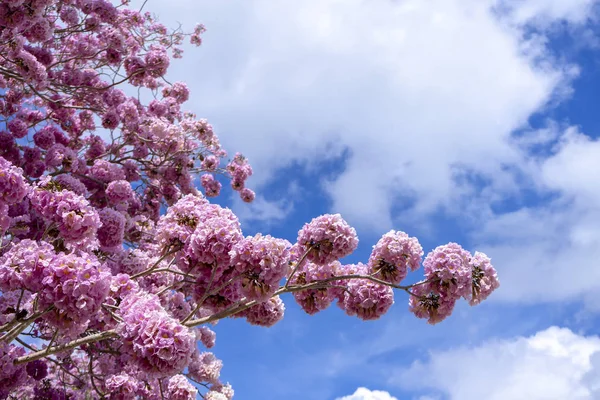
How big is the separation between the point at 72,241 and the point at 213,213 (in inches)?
47.3

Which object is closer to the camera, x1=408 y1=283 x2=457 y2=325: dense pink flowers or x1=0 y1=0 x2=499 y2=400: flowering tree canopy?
x1=0 y1=0 x2=499 y2=400: flowering tree canopy

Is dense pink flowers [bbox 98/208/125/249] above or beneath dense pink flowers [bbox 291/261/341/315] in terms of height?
above

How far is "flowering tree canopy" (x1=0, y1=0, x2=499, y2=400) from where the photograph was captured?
14.0 feet

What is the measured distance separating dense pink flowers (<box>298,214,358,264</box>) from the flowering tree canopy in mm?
14

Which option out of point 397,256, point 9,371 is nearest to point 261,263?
point 397,256

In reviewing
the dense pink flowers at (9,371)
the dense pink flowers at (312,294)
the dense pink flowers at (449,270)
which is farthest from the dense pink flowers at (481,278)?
the dense pink flowers at (9,371)

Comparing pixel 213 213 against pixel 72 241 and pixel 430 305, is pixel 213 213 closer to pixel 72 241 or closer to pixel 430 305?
pixel 72 241

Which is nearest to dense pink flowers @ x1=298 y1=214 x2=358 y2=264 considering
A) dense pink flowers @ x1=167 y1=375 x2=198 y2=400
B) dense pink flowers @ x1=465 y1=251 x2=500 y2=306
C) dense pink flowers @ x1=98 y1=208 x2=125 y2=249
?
dense pink flowers @ x1=465 y1=251 x2=500 y2=306

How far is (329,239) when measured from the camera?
5379 millimetres

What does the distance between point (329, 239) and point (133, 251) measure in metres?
2.85

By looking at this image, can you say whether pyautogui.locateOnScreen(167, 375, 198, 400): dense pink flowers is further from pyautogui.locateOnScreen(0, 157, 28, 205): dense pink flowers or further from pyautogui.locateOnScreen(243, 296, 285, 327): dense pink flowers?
pyautogui.locateOnScreen(0, 157, 28, 205): dense pink flowers

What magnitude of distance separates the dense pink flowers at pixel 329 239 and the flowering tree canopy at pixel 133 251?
0.01 metres

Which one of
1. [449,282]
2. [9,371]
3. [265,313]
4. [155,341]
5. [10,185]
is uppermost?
[10,185]

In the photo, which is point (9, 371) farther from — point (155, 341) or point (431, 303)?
point (431, 303)
